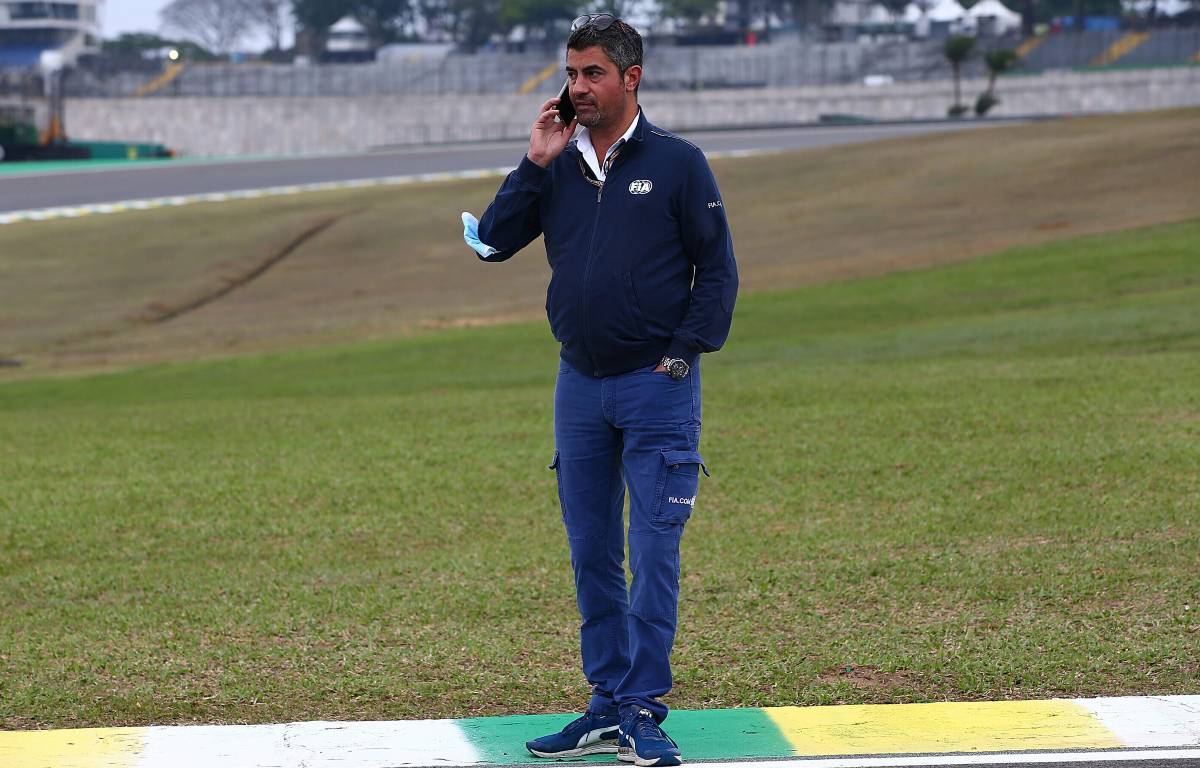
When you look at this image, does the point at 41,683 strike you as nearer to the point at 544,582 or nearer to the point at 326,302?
the point at 544,582

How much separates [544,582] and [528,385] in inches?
315

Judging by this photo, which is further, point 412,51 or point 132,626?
point 412,51

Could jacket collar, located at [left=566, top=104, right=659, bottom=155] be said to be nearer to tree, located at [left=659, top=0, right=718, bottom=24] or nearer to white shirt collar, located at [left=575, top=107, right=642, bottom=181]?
white shirt collar, located at [left=575, top=107, right=642, bottom=181]

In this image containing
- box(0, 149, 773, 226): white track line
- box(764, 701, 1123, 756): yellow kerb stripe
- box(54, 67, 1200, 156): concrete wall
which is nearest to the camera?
box(764, 701, 1123, 756): yellow kerb stripe

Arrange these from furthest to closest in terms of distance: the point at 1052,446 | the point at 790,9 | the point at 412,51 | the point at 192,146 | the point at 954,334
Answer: the point at 790,9 < the point at 412,51 < the point at 192,146 < the point at 954,334 < the point at 1052,446

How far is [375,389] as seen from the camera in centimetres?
1532

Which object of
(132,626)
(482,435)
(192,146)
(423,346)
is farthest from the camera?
(192,146)

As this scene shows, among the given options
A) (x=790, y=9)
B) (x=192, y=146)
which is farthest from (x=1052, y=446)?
(x=790, y=9)

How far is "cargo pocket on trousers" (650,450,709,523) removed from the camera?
4492 mm

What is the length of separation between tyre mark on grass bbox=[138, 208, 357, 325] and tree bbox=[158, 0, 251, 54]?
514ft

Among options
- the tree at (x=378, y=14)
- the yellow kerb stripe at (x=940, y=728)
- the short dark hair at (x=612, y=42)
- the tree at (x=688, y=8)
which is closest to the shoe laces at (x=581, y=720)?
the yellow kerb stripe at (x=940, y=728)

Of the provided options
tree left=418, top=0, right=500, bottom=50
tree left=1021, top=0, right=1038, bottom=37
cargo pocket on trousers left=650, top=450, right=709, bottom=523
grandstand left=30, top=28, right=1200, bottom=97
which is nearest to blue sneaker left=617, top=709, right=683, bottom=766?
cargo pocket on trousers left=650, top=450, right=709, bottom=523

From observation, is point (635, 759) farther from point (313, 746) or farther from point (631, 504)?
point (313, 746)

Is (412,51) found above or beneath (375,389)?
above
